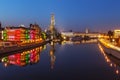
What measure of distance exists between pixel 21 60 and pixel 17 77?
63.5ft

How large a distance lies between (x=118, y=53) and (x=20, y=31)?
2675 inches

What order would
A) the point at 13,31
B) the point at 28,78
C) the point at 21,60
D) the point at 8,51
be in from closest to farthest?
the point at 28,78, the point at 21,60, the point at 8,51, the point at 13,31

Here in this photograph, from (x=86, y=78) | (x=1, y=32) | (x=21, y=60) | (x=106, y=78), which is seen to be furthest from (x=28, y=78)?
(x=1, y=32)

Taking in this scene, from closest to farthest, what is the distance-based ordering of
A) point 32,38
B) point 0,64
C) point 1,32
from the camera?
point 0,64, point 1,32, point 32,38

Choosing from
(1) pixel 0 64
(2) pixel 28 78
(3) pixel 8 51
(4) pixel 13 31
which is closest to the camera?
(2) pixel 28 78

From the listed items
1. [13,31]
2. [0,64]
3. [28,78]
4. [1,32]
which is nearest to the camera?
[28,78]

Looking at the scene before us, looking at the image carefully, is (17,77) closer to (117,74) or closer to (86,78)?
(86,78)

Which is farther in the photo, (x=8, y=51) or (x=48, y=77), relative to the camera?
(x=8, y=51)

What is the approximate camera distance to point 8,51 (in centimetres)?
6212

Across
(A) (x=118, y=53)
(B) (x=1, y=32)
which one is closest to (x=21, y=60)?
(A) (x=118, y=53)

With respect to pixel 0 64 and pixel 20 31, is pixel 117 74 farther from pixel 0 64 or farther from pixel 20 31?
pixel 20 31

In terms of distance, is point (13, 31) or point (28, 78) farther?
point (13, 31)

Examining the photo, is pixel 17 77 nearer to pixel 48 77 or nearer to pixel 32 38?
pixel 48 77

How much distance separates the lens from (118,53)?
48.6 m
